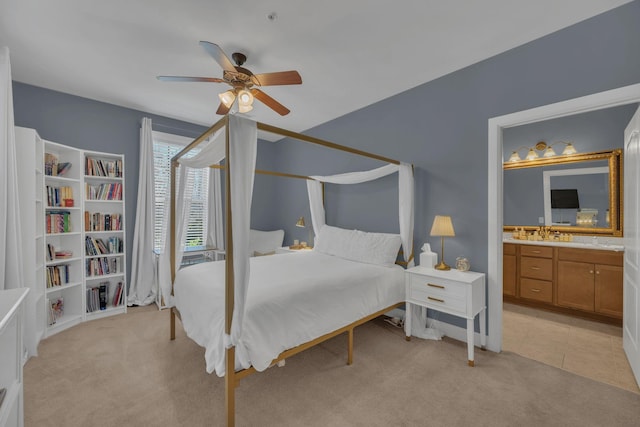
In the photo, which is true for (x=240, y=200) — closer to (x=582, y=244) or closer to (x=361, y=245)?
(x=361, y=245)

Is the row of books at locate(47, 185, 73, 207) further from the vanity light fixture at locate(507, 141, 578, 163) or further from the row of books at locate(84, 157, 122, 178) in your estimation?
the vanity light fixture at locate(507, 141, 578, 163)

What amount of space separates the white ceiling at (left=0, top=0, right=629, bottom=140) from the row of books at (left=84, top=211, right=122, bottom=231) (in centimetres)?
158

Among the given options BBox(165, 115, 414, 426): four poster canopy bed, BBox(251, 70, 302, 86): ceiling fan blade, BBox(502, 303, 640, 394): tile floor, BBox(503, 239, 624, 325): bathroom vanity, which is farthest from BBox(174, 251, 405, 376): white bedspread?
BBox(503, 239, 624, 325): bathroom vanity

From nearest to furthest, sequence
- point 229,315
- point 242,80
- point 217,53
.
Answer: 1. point 229,315
2. point 217,53
3. point 242,80

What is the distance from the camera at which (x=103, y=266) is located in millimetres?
3557

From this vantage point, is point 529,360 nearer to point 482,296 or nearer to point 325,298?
point 482,296

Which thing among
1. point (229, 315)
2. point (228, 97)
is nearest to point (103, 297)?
point (229, 315)

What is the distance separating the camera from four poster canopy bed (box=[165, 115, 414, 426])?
171cm

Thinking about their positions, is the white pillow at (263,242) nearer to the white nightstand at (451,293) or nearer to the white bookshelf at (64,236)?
the white bookshelf at (64,236)

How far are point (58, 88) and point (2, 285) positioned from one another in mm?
2441

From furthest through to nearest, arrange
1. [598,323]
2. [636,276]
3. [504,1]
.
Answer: [598,323], [636,276], [504,1]

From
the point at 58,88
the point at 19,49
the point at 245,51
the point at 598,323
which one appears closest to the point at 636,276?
the point at 598,323

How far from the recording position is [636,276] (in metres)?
2.14

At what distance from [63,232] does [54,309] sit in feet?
2.93
